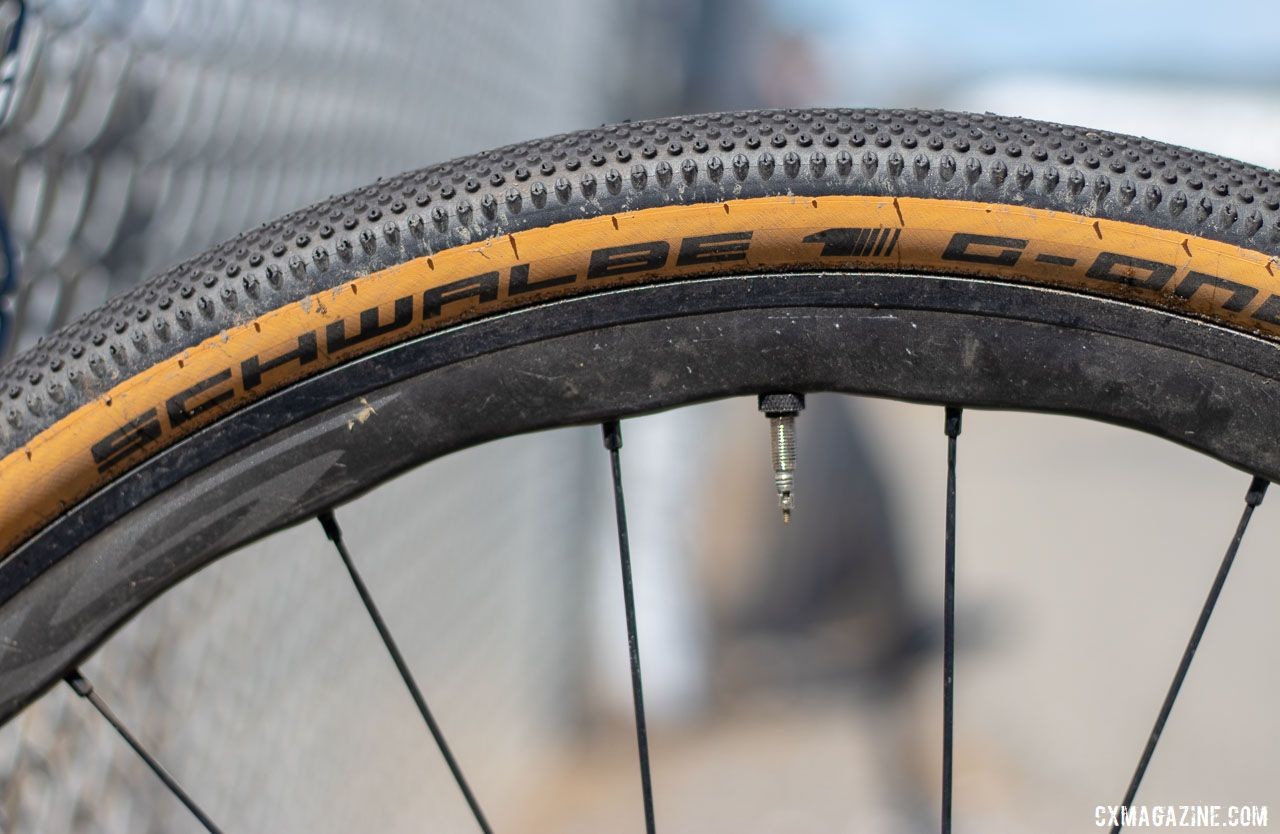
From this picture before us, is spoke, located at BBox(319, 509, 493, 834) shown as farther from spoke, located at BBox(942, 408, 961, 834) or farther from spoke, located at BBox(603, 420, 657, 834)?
spoke, located at BBox(942, 408, 961, 834)

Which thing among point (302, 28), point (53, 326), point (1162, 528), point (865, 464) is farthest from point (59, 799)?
point (1162, 528)

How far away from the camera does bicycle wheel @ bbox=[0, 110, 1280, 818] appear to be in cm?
50

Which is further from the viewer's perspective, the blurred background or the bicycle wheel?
the blurred background

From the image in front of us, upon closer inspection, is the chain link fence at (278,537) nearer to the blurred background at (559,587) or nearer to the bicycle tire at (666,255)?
the blurred background at (559,587)

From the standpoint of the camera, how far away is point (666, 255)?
1.65 ft

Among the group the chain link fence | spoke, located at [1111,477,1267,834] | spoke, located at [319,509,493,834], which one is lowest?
spoke, located at [319,509,493,834]

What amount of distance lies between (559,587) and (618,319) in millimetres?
2462

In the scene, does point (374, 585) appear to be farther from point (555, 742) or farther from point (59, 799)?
point (555, 742)

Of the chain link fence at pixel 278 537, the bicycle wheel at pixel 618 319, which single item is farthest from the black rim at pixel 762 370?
the chain link fence at pixel 278 537

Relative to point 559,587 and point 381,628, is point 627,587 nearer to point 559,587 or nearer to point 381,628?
point 381,628

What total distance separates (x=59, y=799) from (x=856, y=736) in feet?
6.02

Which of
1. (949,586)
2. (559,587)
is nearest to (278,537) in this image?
(949,586)

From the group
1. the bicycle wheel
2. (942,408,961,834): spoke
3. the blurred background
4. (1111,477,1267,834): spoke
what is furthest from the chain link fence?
(1111,477,1267,834): spoke

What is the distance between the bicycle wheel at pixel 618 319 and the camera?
496 mm
